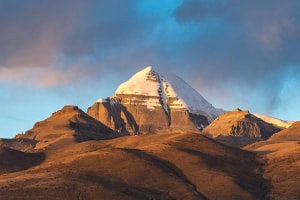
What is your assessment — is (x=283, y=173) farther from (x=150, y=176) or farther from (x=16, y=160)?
(x=16, y=160)

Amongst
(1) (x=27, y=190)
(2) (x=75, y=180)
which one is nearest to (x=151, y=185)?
(2) (x=75, y=180)

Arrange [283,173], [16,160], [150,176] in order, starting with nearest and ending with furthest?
[150,176] < [283,173] < [16,160]

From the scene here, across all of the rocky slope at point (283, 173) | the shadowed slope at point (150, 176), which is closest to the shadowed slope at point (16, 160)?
the shadowed slope at point (150, 176)

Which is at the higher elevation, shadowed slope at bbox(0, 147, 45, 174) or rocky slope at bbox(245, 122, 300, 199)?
shadowed slope at bbox(0, 147, 45, 174)

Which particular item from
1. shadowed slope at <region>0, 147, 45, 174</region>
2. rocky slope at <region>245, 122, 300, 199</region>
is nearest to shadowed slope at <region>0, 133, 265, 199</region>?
rocky slope at <region>245, 122, 300, 199</region>

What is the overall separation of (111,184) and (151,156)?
2713 cm

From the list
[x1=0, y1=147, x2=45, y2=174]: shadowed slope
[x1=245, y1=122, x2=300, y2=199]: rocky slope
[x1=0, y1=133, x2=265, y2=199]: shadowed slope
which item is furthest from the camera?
[x1=0, y1=147, x2=45, y2=174]: shadowed slope

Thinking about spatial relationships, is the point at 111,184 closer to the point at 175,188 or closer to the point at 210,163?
the point at 175,188

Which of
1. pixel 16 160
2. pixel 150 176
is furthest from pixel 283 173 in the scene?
pixel 16 160

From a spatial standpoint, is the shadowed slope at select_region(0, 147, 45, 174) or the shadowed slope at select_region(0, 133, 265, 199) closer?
the shadowed slope at select_region(0, 133, 265, 199)

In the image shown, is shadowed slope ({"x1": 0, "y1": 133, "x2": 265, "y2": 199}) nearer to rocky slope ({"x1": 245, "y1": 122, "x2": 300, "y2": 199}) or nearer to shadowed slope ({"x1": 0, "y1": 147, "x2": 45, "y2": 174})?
rocky slope ({"x1": 245, "y1": 122, "x2": 300, "y2": 199})

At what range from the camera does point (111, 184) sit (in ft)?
447

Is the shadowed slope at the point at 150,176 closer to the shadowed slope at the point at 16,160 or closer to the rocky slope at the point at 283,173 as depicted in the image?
the rocky slope at the point at 283,173

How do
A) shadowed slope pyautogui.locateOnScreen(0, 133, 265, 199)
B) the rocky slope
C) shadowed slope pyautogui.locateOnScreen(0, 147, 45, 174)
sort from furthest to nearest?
1. shadowed slope pyautogui.locateOnScreen(0, 147, 45, 174)
2. the rocky slope
3. shadowed slope pyautogui.locateOnScreen(0, 133, 265, 199)
